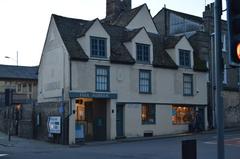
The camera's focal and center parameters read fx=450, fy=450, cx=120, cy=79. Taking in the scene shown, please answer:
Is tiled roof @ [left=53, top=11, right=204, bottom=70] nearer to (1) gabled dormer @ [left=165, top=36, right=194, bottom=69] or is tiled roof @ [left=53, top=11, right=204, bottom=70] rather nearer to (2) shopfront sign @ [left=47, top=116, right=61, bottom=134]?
(1) gabled dormer @ [left=165, top=36, right=194, bottom=69]

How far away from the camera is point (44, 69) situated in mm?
36719

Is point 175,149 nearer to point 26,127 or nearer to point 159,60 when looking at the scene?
point 159,60

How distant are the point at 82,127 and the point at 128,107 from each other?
4.55 metres

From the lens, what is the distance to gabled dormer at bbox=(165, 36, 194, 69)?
38812 millimetres

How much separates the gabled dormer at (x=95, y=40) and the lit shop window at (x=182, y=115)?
28.1ft

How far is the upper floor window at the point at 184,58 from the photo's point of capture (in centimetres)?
3925

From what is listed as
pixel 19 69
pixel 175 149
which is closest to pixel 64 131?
pixel 175 149

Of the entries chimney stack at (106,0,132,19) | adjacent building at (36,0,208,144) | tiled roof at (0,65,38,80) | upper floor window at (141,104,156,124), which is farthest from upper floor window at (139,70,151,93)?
tiled roof at (0,65,38,80)

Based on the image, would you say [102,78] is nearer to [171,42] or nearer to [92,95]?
[92,95]

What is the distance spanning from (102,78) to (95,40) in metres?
2.89

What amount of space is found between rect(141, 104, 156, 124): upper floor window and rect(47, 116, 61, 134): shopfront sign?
7303mm

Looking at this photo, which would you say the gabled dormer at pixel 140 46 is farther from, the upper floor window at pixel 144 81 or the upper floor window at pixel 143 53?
the upper floor window at pixel 144 81

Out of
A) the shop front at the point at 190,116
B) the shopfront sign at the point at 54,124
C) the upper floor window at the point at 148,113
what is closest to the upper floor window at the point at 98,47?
the shopfront sign at the point at 54,124

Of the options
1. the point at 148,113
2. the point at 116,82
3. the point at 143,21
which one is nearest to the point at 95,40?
the point at 116,82
